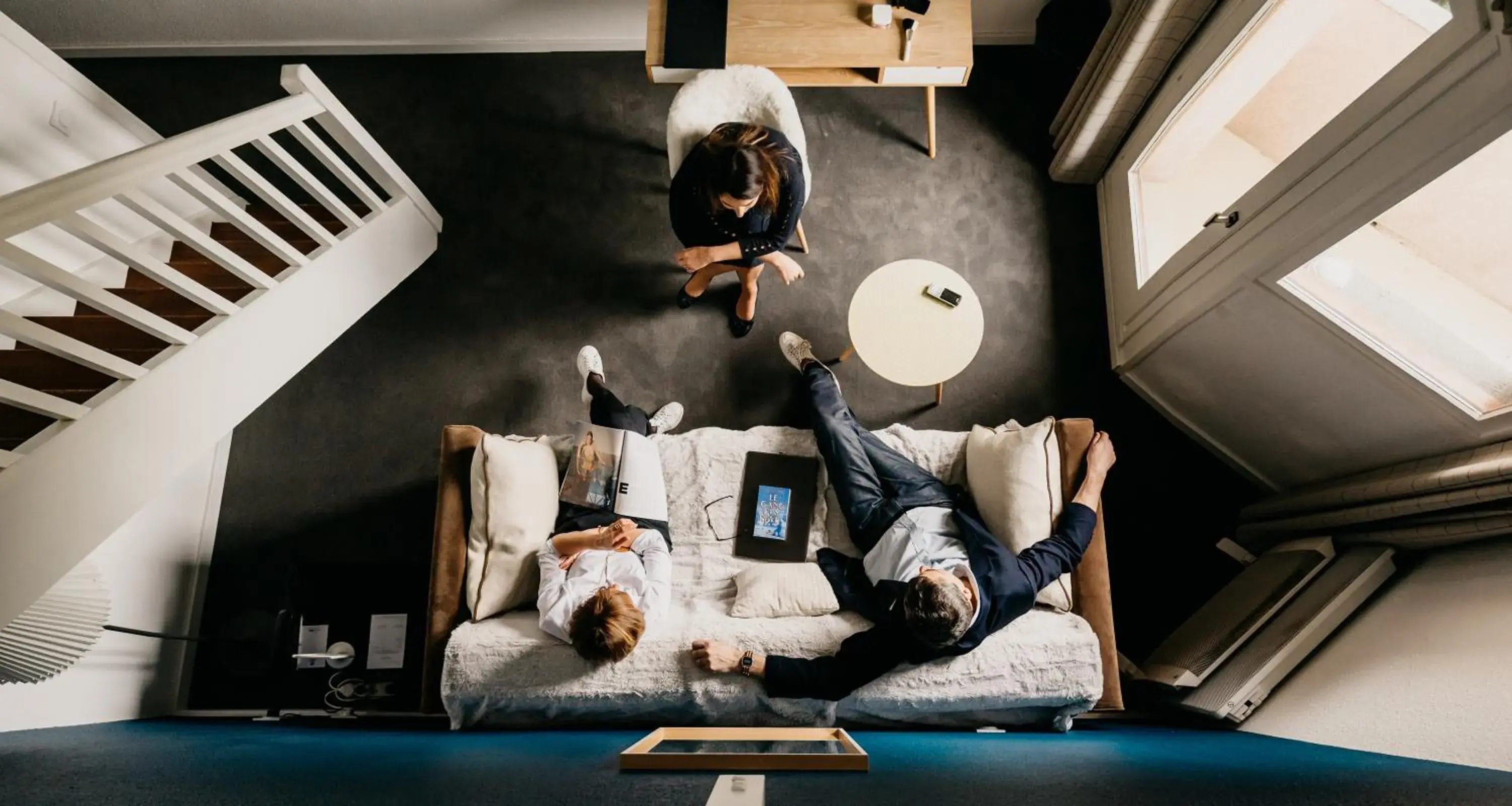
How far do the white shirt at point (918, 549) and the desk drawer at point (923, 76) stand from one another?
5.87ft

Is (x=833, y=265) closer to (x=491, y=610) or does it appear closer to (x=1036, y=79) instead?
(x=1036, y=79)

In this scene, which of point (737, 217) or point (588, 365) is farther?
point (588, 365)

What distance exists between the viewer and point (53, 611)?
1.89m

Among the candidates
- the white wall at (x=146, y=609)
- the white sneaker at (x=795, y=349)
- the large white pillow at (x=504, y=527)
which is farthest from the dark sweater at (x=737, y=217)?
the white wall at (x=146, y=609)

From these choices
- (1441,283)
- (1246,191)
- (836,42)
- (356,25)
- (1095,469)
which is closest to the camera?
(1441,283)

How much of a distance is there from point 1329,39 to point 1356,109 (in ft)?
1.14

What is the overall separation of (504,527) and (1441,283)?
2.81 m

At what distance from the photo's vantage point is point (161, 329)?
6.34 feet

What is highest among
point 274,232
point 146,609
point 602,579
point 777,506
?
point 274,232

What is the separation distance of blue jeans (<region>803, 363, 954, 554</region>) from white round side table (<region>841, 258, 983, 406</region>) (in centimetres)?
25

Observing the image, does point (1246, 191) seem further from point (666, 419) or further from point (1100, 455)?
point (666, 419)

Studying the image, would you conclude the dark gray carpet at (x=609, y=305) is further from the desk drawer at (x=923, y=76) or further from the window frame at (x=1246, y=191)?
the desk drawer at (x=923, y=76)

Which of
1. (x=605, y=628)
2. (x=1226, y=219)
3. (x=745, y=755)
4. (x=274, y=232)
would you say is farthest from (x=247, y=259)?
(x=1226, y=219)

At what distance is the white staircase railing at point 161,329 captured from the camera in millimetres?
1641
